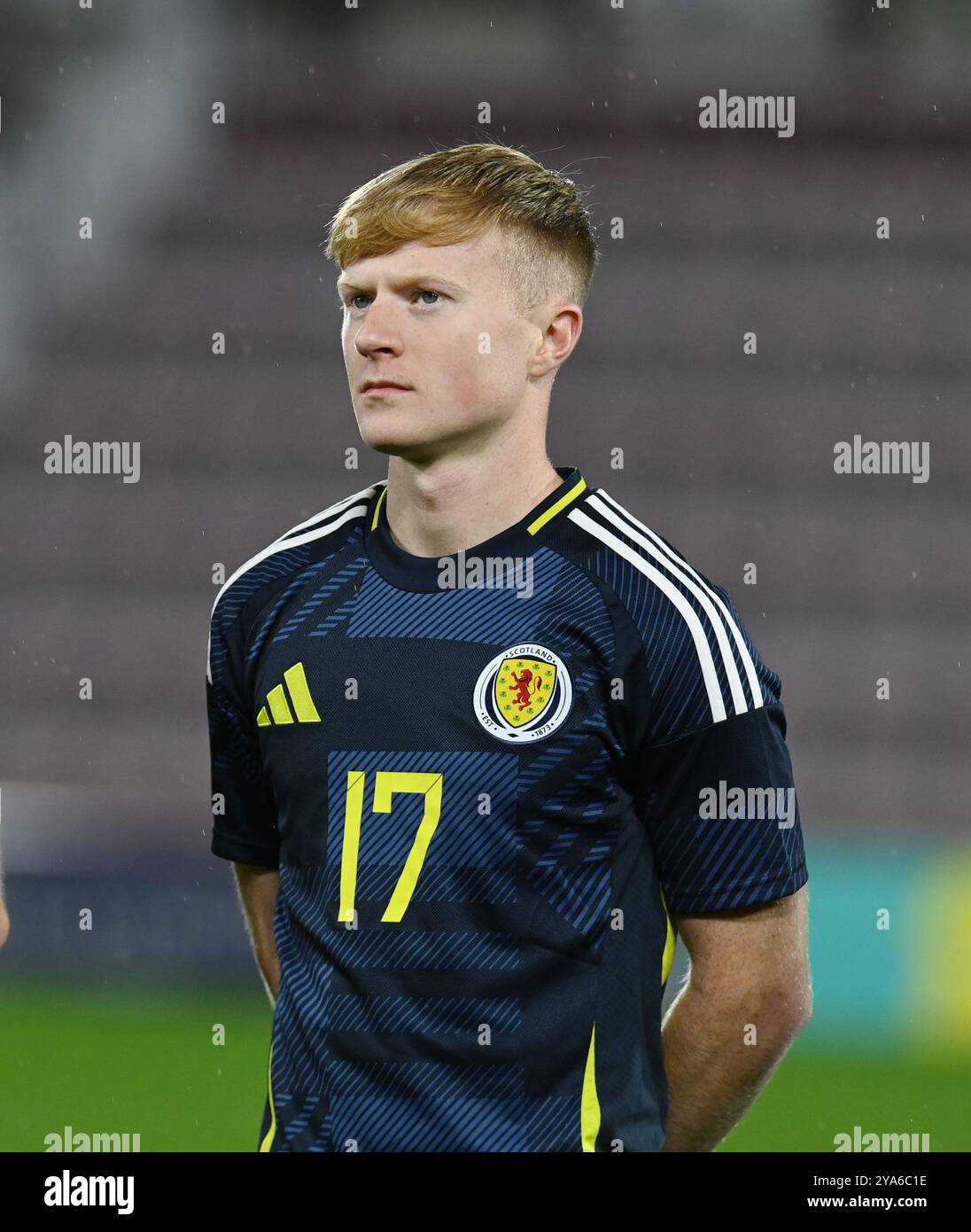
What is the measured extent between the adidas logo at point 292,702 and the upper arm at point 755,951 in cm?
59

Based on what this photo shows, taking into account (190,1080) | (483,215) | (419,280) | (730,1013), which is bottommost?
(190,1080)

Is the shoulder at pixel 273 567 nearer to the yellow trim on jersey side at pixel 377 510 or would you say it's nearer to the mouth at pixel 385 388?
the yellow trim on jersey side at pixel 377 510

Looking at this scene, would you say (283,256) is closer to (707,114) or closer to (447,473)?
(707,114)

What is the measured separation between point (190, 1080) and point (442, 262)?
14.5ft

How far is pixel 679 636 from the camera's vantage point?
2193 millimetres

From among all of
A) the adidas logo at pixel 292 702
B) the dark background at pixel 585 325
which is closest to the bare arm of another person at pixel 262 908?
the adidas logo at pixel 292 702

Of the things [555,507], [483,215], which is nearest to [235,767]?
[555,507]

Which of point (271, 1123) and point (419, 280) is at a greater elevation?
point (419, 280)

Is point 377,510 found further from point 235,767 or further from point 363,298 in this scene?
point 235,767

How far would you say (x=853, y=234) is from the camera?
9.40 m

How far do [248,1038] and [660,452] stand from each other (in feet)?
13.6

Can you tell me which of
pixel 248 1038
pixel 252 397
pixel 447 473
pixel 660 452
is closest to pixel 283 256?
pixel 252 397

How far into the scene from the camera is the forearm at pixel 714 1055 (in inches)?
93.1
